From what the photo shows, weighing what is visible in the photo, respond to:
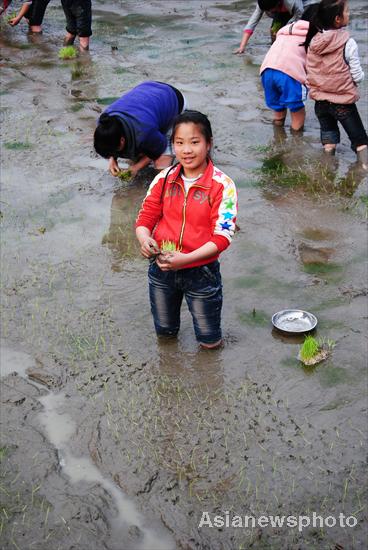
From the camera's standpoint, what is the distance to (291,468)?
373cm

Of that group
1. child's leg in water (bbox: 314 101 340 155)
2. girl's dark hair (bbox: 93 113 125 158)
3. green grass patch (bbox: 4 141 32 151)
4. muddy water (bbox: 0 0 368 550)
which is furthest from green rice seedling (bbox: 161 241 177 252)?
green grass patch (bbox: 4 141 32 151)

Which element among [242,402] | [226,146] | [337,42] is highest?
[337,42]

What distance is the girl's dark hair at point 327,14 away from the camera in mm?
6727

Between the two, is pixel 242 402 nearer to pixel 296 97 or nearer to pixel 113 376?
pixel 113 376

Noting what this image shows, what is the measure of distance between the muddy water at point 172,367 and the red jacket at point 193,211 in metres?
0.87

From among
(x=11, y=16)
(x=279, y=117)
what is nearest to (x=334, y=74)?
(x=279, y=117)

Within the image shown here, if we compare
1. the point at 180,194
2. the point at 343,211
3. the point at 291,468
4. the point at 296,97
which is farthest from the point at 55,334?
the point at 296,97

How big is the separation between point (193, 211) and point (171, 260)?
350 mm

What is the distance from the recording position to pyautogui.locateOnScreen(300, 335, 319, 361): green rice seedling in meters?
4.46

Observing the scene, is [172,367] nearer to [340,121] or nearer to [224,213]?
[224,213]

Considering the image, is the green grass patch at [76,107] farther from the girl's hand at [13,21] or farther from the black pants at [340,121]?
the girl's hand at [13,21]

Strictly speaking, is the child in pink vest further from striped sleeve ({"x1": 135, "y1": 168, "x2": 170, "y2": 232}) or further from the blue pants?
striped sleeve ({"x1": 135, "y1": 168, "x2": 170, "y2": 232})

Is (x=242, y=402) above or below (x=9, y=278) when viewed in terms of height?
above

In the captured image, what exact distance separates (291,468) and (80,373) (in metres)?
1.54
